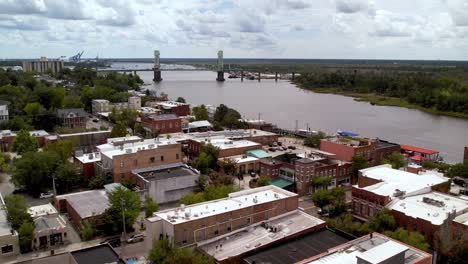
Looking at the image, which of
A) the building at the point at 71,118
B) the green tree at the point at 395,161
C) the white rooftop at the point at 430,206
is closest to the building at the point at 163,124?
the building at the point at 71,118

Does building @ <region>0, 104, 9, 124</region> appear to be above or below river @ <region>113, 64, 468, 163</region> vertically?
above

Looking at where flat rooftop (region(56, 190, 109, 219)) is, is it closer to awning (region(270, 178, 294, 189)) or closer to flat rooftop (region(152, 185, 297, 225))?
flat rooftop (region(152, 185, 297, 225))

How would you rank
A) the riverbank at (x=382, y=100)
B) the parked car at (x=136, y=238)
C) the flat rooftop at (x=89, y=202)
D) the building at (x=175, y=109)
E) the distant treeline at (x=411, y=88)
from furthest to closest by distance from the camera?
1. the distant treeline at (x=411, y=88)
2. the riverbank at (x=382, y=100)
3. the building at (x=175, y=109)
4. the flat rooftop at (x=89, y=202)
5. the parked car at (x=136, y=238)

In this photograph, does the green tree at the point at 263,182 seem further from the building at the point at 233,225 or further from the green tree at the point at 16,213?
the green tree at the point at 16,213

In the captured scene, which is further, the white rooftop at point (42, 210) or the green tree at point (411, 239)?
the white rooftop at point (42, 210)

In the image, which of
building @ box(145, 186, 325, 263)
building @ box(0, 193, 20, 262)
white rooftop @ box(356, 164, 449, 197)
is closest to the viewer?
building @ box(145, 186, 325, 263)

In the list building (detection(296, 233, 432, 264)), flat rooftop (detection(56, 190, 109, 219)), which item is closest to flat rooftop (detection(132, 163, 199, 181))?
flat rooftop (detection(56, 190, 109, 219))

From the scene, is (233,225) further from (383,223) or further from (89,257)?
(383,223)
